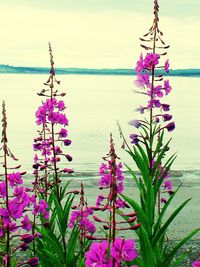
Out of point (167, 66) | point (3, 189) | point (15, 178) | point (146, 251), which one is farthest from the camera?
point (167, 66)

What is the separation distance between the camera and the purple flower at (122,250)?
9.22ft

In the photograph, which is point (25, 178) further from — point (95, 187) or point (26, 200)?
point (26, 200)

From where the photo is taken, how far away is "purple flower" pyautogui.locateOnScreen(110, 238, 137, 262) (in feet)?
9.22

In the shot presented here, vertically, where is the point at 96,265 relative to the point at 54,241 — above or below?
above

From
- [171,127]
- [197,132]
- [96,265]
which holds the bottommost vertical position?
[197,132]

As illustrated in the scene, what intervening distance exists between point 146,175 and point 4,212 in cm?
148

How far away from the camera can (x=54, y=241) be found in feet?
16.7

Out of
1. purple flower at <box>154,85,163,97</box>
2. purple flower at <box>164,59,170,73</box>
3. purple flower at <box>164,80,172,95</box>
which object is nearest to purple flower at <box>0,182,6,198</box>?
purple flower at <box>154,85,163,97</box>

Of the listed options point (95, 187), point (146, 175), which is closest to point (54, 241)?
point (146, 175)

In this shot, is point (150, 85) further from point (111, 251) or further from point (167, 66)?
point (111, 251)

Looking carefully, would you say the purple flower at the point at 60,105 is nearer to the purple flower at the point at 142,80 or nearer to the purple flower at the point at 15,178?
the purple flower at the point at 142,80

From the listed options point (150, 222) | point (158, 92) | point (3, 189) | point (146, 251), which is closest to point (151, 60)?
point (158, 92)

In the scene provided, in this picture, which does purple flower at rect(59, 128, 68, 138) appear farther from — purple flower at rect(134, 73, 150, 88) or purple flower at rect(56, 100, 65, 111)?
purple flower at rect(134, 73, 150, 88)

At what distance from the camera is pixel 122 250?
9.34 ft
